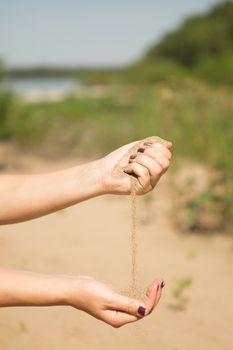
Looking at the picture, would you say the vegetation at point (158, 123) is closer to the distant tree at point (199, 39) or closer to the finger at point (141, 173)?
the finger at point (141, 173)

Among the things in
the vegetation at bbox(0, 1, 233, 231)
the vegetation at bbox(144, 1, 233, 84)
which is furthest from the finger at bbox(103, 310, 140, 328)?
the vegetation at bbox(144, 1, 233, 84)

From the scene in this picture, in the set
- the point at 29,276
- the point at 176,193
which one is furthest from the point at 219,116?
the point at 29,276

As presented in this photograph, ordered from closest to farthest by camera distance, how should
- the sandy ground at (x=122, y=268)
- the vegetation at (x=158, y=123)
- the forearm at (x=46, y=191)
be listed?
the forearm at (x=46, y=191) < the sandy ground at (x=122, y=268) < the vegetation at (x=158, y=123)

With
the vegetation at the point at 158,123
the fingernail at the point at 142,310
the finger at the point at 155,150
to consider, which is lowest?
the vegetation at the point at 158,123

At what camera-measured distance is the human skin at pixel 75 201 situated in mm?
1470

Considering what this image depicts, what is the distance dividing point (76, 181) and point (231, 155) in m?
2.57

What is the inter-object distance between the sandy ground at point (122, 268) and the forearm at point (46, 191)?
92 cm

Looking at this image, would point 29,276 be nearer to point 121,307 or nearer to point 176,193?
point 121,307

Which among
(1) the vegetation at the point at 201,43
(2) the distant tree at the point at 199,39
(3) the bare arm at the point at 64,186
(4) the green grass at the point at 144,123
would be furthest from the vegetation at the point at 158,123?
(2) the distant tree at the point at 199,39

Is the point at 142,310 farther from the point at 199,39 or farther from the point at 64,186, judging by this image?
the point at 199,39

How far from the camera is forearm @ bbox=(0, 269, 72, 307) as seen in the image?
4.89ft

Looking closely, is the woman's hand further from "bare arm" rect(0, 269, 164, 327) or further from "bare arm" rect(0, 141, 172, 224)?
"bare arm" rect(0, 269, 164, 327)

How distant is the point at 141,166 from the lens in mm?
1614

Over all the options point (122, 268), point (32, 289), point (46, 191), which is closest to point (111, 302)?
point (32, 289)
